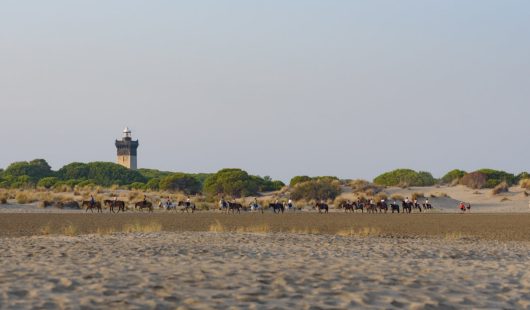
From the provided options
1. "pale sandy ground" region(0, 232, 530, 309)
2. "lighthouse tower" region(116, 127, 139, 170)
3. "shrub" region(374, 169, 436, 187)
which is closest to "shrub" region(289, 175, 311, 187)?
"shrub" region(374, 169, 436, 187)

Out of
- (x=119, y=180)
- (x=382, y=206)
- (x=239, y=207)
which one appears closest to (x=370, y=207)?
(x=382, y=206)

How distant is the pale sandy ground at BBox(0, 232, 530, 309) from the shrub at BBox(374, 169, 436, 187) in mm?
79993

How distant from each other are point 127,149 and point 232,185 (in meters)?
62.7

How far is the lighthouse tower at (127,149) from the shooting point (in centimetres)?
14662

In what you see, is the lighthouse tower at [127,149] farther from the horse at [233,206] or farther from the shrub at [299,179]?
the horse at [233,206]

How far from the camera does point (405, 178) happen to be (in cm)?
10200

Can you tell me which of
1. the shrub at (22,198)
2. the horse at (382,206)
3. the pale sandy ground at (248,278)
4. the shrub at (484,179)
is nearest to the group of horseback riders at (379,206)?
the horse at (382,206)

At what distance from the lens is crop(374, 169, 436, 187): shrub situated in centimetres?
10012

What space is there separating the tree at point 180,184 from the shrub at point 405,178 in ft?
79.2

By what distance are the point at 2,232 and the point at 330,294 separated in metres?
22.7

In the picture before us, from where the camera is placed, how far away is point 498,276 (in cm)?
1528

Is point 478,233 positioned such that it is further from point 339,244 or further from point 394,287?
point 394,287

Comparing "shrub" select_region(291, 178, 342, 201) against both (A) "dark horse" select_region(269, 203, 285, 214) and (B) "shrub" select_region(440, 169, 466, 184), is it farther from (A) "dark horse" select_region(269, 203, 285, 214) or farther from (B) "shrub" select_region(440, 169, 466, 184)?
(B) "shrub" select_region(440, 169, 466, 184)

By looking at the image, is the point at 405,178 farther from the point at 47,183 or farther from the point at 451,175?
the point at 47,183
